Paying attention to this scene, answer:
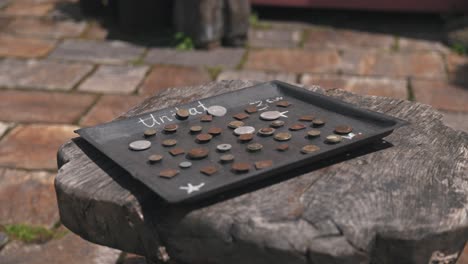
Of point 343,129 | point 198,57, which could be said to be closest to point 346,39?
point 198,57

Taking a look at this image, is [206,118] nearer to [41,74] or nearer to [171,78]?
[171,78]

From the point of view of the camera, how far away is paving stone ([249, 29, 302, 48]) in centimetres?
532

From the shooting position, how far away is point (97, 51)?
5172 millimetres

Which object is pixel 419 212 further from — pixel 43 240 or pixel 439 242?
pixel 43 240

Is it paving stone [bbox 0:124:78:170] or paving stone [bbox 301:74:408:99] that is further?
paving stone [bbox 301:74:408:99]

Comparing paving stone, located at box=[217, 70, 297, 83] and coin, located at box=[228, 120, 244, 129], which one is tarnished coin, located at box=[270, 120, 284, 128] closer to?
coin, located at box=[228, 120, 244, 129]

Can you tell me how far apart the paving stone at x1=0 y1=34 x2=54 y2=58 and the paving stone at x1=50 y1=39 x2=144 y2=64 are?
10cm

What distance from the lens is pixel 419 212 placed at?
5.47 ft

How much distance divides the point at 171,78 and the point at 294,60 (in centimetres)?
91

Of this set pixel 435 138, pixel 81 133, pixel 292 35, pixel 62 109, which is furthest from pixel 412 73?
pixel 81 133

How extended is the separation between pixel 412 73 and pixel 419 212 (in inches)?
126

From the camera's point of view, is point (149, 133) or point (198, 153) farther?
point (149, 133)

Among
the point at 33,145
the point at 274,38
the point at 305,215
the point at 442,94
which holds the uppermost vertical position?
the point at 305,215

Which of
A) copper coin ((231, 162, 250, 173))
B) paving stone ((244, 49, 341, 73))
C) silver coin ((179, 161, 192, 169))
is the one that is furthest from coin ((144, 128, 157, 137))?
paving stone ((244, 49, 341, 73))
